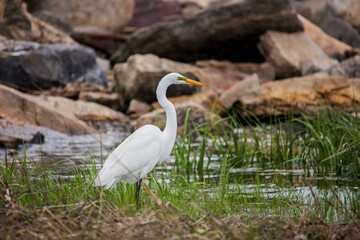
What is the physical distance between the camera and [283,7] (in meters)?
14.2

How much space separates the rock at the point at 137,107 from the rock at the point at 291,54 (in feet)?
13.8

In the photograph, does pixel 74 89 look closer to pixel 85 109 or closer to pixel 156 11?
pixel 85 109

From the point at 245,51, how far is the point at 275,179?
10541 mm

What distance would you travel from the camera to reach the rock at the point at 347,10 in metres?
21.8

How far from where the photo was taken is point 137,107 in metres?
12.0

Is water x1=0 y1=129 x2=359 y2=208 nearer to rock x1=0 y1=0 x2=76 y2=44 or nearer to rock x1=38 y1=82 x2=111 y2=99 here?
rock x1=38 y1=82 x2=111 y2=99

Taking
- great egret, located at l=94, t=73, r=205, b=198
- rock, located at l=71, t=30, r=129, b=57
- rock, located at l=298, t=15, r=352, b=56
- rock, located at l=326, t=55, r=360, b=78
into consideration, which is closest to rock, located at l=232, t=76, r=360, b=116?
rock, located at l=326, t=55, r=360, b=78

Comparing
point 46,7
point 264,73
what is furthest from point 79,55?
point 46,7

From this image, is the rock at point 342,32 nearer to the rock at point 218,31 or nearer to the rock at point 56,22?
the rock at point 218,31

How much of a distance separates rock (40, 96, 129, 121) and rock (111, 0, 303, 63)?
391cm

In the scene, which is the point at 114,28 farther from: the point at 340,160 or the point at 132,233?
the point at 132,233

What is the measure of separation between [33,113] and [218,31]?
6.68 m

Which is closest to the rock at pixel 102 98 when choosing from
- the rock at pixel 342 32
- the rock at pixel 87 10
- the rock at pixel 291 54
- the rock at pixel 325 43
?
the rock at pixel 291 54

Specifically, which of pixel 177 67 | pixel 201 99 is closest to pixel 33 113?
pixel 201 99
